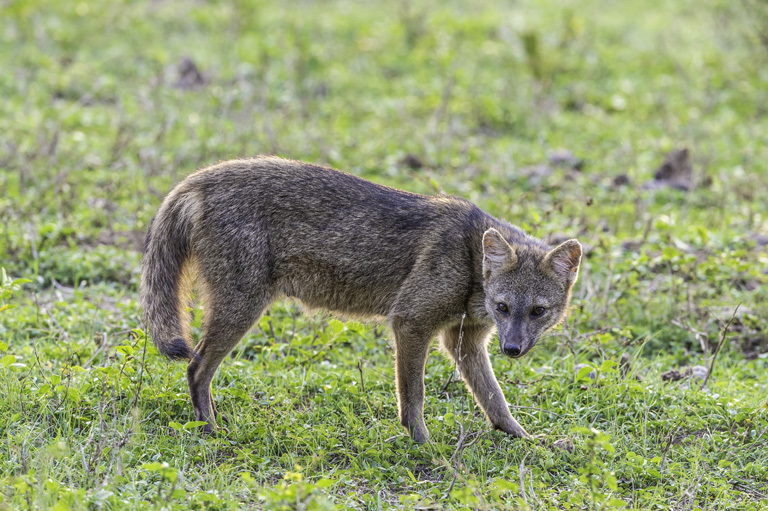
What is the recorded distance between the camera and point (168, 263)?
5711 millimetres

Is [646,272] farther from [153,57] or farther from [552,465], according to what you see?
[153,57]

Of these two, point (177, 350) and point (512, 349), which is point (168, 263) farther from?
point (512, 349)

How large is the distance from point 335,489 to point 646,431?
2129 millimetres

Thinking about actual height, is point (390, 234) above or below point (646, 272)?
above

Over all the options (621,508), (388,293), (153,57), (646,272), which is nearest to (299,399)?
(388,293)

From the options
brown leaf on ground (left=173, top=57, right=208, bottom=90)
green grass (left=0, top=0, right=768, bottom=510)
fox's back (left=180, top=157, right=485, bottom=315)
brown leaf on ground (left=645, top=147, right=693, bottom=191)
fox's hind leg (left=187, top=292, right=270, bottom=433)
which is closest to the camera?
green grass (left=0, top=0, right=768, bottom=510)

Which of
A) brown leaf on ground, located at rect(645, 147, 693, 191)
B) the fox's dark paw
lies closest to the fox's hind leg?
the fox's dark paw

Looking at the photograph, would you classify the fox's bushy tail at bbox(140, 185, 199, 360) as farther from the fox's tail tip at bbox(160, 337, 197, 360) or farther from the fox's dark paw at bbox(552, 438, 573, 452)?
the fox's dark paw at bbox(552, 438, 573, 452)

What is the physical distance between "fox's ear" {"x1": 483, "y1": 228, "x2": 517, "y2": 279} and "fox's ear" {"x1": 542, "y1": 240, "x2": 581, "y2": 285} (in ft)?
0.79

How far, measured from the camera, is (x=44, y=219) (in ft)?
27.1

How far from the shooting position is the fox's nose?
17.8 ft

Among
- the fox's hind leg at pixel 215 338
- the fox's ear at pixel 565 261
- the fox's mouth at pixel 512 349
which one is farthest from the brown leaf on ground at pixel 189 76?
the fox's mouth at pixel 512 349

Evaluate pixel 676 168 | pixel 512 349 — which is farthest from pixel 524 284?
pixel 676 168

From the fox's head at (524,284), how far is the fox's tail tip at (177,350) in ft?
6.34
